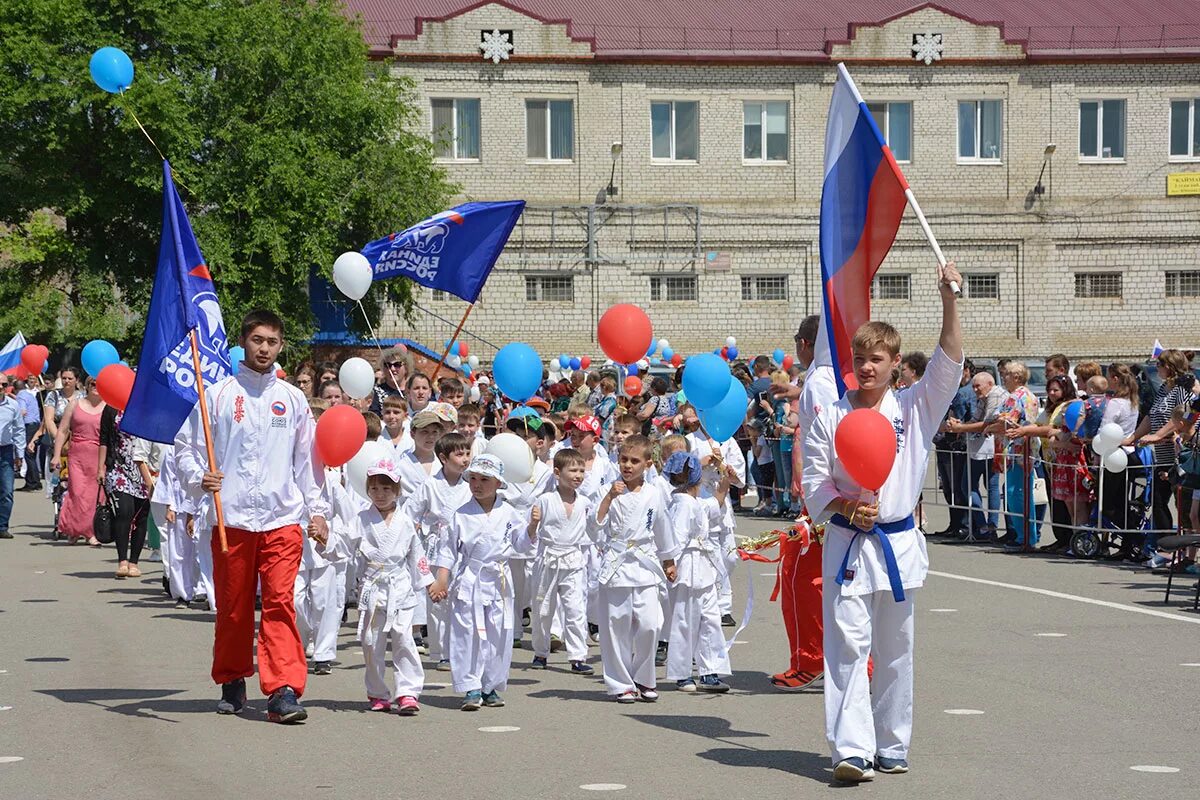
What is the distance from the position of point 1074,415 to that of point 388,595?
913 centimetres

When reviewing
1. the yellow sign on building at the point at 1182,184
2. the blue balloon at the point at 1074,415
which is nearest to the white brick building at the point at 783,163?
the yellow sign on building at the point at 1182,184

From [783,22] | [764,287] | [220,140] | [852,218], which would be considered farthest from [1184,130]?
[852,218]

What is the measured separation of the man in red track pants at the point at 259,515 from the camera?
29.1ft

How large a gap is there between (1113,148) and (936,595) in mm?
34775

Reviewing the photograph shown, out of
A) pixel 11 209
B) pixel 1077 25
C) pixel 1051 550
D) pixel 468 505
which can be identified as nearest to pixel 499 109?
pixel 11 209

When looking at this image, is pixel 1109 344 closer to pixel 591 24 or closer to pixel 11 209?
pixel 591 24

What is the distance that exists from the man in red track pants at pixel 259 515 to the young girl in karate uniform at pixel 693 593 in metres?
2.25

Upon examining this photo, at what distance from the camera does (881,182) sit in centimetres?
830

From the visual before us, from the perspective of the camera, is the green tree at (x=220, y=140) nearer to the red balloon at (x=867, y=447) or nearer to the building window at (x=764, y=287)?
the building window at (x=764, y=287)

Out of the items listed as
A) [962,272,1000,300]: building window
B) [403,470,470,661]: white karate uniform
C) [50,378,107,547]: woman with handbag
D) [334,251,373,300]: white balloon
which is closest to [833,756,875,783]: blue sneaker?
[403,470,470,661]: white karate uniform

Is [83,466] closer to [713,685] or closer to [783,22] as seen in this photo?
[713,685]

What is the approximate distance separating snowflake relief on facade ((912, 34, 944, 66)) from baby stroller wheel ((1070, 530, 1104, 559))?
30349 mm

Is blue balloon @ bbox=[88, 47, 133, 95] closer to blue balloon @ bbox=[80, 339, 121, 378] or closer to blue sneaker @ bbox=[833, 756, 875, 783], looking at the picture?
blue sneaker @ bbox=[833, 756, 875, 783]

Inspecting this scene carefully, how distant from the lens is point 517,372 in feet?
41.3
